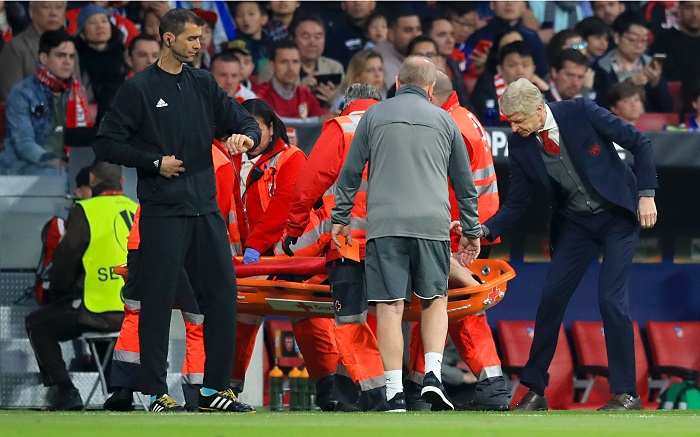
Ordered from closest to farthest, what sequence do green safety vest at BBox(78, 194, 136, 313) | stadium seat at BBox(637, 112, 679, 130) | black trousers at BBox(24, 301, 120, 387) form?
1. green safety vest at BBox(78, 194, 136, 313)
2. black trousers at BBox(24, 301, 120, 387)
3. stadium seat at BBox(637, 112, 679, 130)

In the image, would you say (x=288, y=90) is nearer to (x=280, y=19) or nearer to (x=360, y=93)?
(x=280, y=19)

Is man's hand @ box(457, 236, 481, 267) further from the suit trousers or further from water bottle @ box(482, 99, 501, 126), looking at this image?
water bottle @ box(482, 99, 501, 126)

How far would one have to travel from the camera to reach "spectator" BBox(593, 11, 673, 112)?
553 inches

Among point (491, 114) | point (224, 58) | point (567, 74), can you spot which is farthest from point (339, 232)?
point (567, 74)

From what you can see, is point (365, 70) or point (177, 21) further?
point (365, 70)

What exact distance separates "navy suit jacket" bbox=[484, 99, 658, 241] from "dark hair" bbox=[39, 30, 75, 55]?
14.7ft

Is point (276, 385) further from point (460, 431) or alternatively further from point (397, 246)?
point (460, 431)

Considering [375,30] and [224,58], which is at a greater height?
[375,30]

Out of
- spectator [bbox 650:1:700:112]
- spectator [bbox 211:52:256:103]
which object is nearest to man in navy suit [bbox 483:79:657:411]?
spectator [bbox 211:52:256:103]

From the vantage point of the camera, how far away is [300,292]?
8.74 meters

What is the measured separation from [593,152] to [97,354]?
416 cm

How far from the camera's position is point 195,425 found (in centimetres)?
643

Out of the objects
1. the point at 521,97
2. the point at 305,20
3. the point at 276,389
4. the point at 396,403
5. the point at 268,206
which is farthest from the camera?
the point at 305,20

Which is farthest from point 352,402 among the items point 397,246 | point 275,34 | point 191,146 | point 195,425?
point 275,34
